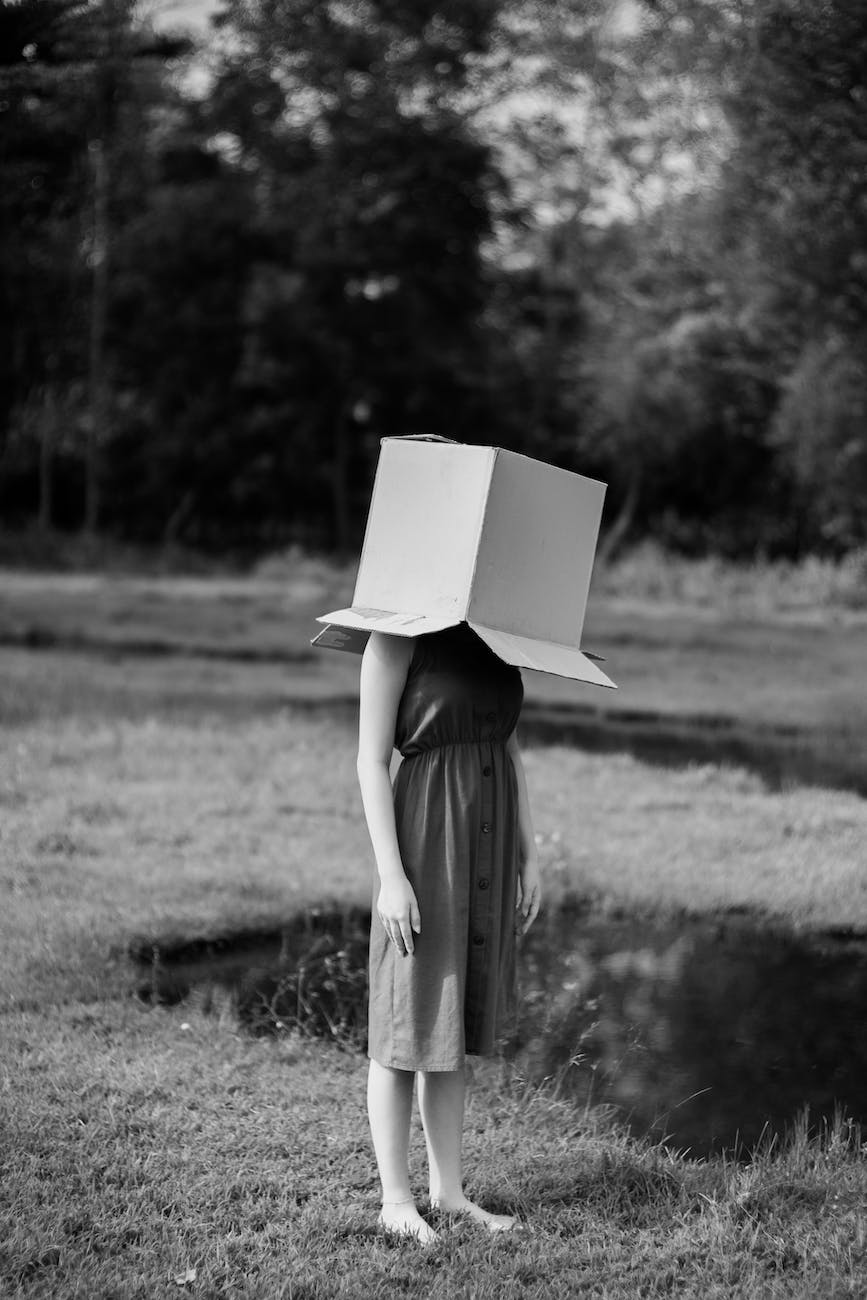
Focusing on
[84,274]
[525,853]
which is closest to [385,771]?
[525,853]

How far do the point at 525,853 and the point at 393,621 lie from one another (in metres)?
0.81

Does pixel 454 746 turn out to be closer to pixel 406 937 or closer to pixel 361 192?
pixel 406 937

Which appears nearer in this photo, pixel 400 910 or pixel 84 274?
pixel 400 910

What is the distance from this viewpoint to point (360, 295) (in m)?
33.6

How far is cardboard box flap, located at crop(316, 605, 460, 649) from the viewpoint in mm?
3346

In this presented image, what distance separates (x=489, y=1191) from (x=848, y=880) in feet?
12.4

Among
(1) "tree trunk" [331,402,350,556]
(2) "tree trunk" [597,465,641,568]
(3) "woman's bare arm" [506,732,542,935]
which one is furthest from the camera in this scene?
(1) "tree trunk" [331,402,350,556]

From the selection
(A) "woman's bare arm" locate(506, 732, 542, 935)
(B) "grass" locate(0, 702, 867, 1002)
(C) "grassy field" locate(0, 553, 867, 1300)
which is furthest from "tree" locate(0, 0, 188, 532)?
(A) "woman's bare arm" locate(506, 732, 542, 935)

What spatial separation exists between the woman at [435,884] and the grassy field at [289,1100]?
0.87 feet

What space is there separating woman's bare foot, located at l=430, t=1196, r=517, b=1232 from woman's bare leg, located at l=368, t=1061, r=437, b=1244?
0.26 ft

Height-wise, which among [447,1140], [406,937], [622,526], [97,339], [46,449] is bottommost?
[447,1140]

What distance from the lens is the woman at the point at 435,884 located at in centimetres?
346

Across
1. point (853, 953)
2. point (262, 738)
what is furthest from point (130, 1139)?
point (262, 738)

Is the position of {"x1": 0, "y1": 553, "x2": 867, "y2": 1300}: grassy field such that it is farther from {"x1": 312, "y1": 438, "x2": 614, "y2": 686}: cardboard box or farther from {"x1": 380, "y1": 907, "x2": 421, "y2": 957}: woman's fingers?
{"x1": 312, "y1": 438, "x2": 614, "y2": 686}: cardboard box
